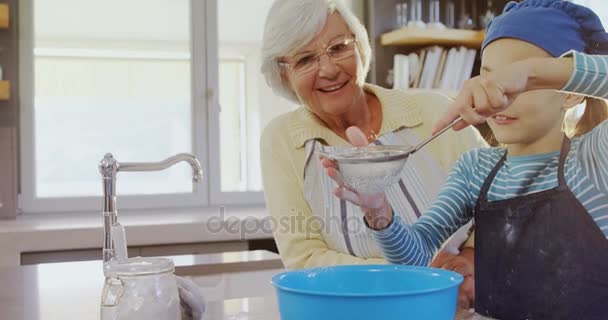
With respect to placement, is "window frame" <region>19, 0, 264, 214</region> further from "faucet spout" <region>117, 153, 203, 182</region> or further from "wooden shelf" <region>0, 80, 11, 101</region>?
"faucet spout" <region>117, 153, 203, 182</region>

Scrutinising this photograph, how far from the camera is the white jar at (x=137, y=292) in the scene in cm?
79

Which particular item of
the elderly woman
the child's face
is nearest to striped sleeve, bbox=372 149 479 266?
the child's face

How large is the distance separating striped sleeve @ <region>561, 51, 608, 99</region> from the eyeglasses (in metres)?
0.79

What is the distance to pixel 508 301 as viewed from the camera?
912 millimetres

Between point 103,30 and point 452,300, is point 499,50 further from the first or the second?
point 103,30

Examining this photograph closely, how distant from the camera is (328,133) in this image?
5.09ft

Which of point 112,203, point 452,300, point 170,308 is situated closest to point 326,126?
point 112,203

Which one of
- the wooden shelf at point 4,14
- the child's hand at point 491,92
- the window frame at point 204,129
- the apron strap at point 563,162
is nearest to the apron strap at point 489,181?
the apron strap at point 563,162

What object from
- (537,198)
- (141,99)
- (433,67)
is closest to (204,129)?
→ (141,99)

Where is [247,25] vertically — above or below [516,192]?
above

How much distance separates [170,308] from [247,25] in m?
2.66

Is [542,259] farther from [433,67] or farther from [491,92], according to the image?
[433,67]

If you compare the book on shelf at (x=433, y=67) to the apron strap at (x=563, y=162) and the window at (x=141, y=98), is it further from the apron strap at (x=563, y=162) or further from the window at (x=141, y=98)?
the apron strap at (x=563, y=162)

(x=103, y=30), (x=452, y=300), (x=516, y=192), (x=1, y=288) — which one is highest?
(x=103, y=30)
